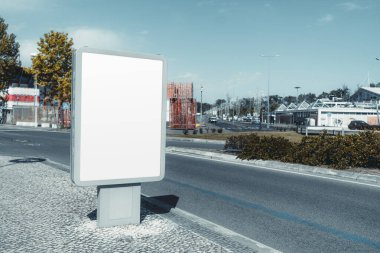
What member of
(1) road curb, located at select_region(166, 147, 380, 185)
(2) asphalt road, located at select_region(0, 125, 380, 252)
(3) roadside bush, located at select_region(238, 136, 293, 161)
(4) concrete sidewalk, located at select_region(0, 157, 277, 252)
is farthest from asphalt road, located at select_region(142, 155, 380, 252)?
(3) roadside bush, located at select_region(238, 136, 293, 161)

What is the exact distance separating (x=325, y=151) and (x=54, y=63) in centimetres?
4150

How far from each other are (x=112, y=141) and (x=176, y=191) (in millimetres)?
4067

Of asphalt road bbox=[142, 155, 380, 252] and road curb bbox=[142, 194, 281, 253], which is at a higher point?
road curb bbox=[142, 194, 281, 253]

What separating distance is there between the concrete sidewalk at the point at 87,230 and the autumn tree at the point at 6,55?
5404cm

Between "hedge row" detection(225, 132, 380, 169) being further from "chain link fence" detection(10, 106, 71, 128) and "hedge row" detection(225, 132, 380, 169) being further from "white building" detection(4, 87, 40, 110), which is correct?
"white building" detection(4, 87, 40, 110)

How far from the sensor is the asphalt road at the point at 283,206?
5.35m

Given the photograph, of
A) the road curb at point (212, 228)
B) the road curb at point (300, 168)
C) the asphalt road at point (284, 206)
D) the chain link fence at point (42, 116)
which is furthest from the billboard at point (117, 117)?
the chain link fence at point (42, 116)

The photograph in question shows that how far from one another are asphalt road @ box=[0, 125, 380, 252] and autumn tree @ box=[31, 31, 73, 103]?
38182 mm

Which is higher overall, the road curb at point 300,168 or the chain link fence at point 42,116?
the chain link fence at point 42,116

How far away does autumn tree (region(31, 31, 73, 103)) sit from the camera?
46219mm

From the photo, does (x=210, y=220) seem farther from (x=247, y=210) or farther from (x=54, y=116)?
(x=54, y=116)

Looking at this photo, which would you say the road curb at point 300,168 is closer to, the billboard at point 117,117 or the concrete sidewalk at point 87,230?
the concrete sidewalk at point 87,230

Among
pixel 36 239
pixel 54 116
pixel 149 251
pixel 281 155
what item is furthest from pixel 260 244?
pixel 54 116

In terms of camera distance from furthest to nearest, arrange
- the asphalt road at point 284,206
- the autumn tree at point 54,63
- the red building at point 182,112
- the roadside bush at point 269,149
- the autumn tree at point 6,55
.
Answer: the autumn tree at point 6,55 → the autumn tree at point 54,63 → the red building at point 182,112 → the roadside bush at point 269,149 → the asphalt road at point 284,206
